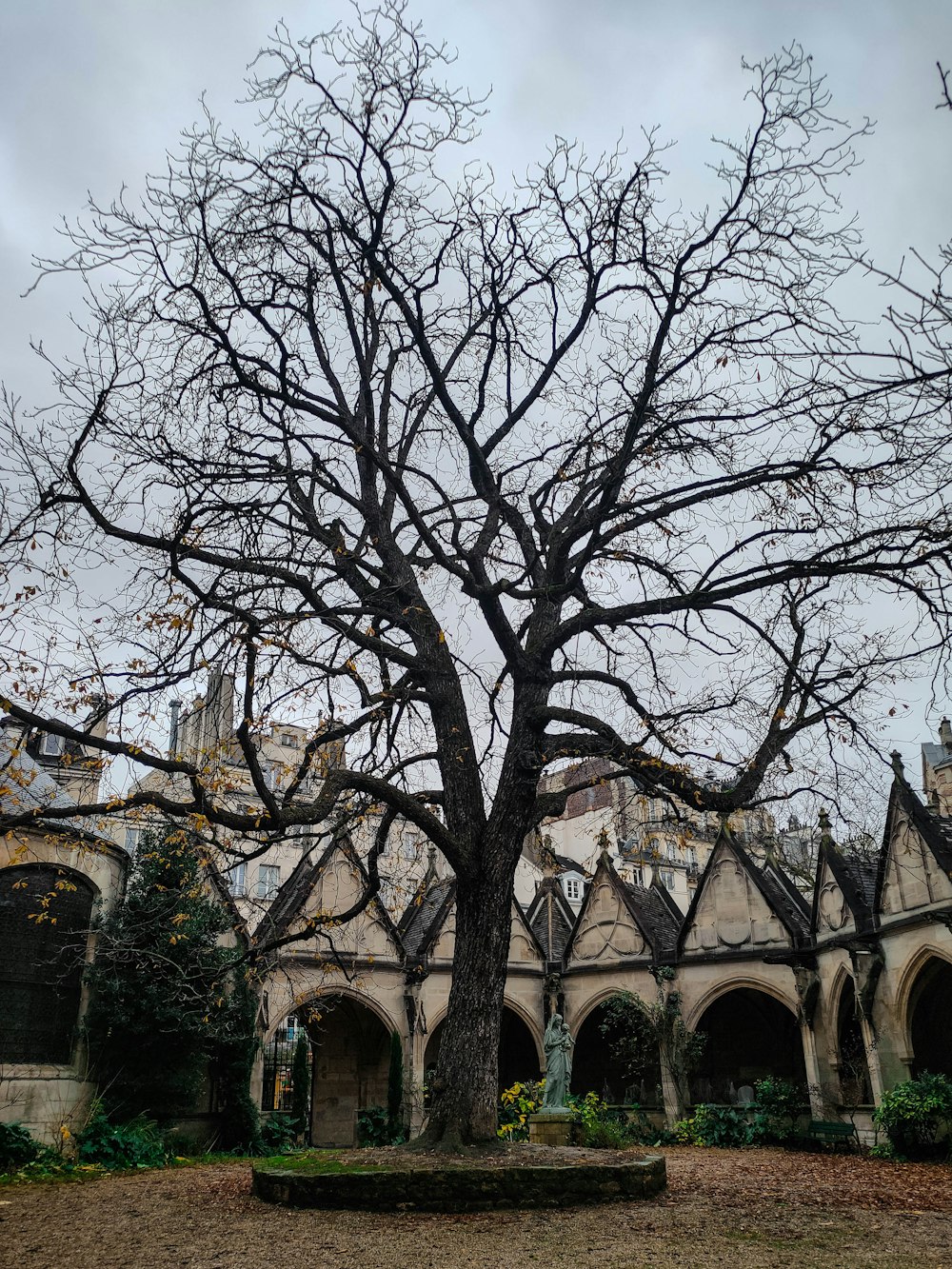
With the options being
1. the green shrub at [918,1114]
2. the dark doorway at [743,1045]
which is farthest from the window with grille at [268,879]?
the green shrub at [918,1114]

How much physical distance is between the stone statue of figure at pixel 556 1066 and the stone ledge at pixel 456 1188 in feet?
19.2

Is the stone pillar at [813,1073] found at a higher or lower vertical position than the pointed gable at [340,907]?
lower

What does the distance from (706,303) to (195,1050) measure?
14943mm

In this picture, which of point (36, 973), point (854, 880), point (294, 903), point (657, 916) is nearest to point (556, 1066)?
point (854, 880)

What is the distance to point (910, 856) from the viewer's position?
17.6 m

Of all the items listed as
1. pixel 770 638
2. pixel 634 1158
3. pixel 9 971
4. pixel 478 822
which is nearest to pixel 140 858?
pixel 9 971

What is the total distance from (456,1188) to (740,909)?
14957 millimetres

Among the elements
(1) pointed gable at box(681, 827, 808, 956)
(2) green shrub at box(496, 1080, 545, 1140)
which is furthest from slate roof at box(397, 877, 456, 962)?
(1) pointed gable at box(681, 827, 808, 956)

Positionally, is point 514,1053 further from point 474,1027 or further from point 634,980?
point 474,1027

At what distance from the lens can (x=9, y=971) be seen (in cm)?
1577

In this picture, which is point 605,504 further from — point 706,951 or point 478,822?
point 706,951

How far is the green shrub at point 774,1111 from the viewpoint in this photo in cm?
1967

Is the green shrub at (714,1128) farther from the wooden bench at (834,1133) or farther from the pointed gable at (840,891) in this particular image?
the pointed gable at (840,891)

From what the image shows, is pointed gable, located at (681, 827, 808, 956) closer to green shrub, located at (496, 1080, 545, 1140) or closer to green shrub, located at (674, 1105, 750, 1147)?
green shrub, located at (674, 1105, 750, 1147)
